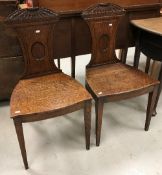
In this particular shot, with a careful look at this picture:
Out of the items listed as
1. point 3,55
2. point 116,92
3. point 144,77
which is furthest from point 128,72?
point 3,55

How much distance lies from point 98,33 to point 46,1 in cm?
46

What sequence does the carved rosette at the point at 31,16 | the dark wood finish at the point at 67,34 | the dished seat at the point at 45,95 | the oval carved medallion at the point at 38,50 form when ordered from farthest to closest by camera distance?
the dark wood finish at the point at 67,34, the oval carved medallion at the point at 38,50, the carved rosette at the point at 31,16, the dished seat at the point at 45,95

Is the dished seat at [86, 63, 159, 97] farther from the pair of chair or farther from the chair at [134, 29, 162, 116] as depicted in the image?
the chair at [134, 29, 162, 116]

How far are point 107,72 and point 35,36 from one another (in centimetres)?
63

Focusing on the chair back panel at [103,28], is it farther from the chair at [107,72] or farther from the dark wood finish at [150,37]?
the dark wood finish at [150,37]

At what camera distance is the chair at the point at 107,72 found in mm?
1561

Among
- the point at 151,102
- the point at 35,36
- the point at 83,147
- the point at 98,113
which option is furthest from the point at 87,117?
the point at 35,36

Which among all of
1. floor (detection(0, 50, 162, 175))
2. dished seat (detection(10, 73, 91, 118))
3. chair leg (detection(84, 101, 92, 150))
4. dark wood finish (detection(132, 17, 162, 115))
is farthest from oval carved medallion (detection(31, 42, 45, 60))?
dark wood finish (detection(132, 17, 162, 115))

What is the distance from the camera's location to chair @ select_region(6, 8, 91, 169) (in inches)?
53.7

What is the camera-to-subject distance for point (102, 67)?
1.84 m

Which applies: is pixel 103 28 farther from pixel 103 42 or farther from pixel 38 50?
pixel 38 50

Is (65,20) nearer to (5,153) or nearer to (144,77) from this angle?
(144,77)

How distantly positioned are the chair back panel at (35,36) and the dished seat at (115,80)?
1.15 feet

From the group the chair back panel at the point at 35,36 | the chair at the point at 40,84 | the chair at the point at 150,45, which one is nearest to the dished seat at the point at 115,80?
the chair at the point at 40,84
